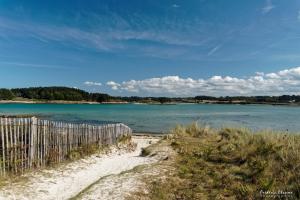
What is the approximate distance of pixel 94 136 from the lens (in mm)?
14609

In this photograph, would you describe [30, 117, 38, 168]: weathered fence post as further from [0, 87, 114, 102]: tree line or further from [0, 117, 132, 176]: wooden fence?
[0, 87, 114, 102]: tree line

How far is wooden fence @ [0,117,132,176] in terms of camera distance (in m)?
8.88

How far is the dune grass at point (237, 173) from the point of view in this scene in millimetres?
7207

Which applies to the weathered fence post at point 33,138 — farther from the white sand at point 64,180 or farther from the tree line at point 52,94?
the tree line at point 52,94

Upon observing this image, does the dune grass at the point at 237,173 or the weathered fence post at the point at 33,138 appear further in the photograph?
the weathered fence post at the point at 33,138

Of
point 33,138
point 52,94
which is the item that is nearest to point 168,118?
point 33,138

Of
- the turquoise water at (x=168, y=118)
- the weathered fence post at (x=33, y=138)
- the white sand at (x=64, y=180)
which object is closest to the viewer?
the white sand at (x=64, y=180)

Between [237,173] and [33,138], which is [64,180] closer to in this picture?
[33,138]

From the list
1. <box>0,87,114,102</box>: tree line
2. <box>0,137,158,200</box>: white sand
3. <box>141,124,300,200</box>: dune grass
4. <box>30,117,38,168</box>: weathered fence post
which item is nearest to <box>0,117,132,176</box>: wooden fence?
<box>30,117,38,168</box>: weathered fence post

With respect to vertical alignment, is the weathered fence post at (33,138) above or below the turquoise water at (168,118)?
above

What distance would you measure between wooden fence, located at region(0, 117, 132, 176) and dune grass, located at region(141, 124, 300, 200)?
4.12 meters

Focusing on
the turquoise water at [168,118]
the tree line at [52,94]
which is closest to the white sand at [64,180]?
the turquoise water at [168,118]

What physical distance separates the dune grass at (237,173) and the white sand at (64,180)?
1436 millimetres

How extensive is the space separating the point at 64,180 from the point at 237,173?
17.2ft
